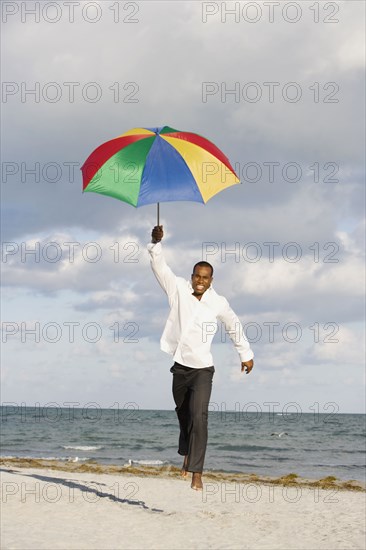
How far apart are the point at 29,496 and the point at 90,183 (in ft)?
41.7

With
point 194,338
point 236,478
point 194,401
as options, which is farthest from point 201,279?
point 236,478

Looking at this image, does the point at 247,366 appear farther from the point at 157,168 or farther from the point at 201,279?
the point at 157,168

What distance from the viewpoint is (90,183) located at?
6.88 meters

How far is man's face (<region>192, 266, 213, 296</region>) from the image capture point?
7.00 meters

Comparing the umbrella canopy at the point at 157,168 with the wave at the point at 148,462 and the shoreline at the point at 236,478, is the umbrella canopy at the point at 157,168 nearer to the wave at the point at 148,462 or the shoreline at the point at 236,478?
the shoreline at the point at 236,478

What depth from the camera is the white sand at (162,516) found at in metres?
14.7

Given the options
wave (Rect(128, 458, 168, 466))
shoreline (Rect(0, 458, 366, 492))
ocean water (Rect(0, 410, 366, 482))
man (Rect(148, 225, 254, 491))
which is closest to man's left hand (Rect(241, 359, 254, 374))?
man (Rect(148, 225, 254, 491))

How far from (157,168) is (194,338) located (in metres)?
1.73

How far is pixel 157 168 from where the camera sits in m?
6.77

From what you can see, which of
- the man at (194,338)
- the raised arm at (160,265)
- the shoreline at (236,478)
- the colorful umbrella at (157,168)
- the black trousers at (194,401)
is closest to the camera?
the colorful umbrella at (157,168)

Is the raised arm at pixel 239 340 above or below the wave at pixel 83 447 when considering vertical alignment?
above

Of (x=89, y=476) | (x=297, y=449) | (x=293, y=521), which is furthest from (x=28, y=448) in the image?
(x=293, y=521)

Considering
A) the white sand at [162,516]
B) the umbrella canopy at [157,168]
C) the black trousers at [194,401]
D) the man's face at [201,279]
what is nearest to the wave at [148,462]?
the white sand at [162,516]

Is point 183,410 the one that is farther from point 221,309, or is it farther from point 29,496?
point 29,496
